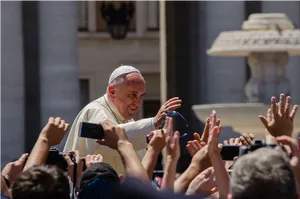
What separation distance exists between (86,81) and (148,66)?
132 centimetres

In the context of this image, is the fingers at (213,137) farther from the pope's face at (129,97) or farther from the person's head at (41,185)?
the pope's face at (129,97)

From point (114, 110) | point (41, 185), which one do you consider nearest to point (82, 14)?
point (114, 110)

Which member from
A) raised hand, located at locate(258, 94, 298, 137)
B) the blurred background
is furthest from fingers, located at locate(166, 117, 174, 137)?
the blurred background

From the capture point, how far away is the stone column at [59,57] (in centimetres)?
1977

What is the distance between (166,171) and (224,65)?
13.9 metres

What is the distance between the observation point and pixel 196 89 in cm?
2125

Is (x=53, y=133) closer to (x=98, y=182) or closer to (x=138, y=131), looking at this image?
(x=98, y=182)

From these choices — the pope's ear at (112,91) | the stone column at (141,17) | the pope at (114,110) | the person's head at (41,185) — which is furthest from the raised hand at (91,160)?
the stone column at (141,17)

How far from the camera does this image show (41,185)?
19.8 feet

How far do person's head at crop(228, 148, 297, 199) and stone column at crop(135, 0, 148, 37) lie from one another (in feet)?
89.1

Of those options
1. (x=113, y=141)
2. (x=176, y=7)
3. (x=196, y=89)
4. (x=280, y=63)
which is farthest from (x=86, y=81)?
(x=113, y=141)

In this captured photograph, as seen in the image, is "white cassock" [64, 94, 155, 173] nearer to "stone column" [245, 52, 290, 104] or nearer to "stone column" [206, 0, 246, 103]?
"stone column" [245, 52, 290, 104]

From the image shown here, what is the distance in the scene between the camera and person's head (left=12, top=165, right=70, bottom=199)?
19.8 feet

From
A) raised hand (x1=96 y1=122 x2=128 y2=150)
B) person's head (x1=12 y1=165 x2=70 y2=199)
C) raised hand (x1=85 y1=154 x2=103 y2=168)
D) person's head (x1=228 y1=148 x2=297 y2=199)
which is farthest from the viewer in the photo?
raised hand (x1=85 y1=154 x2=103 y2=168)
